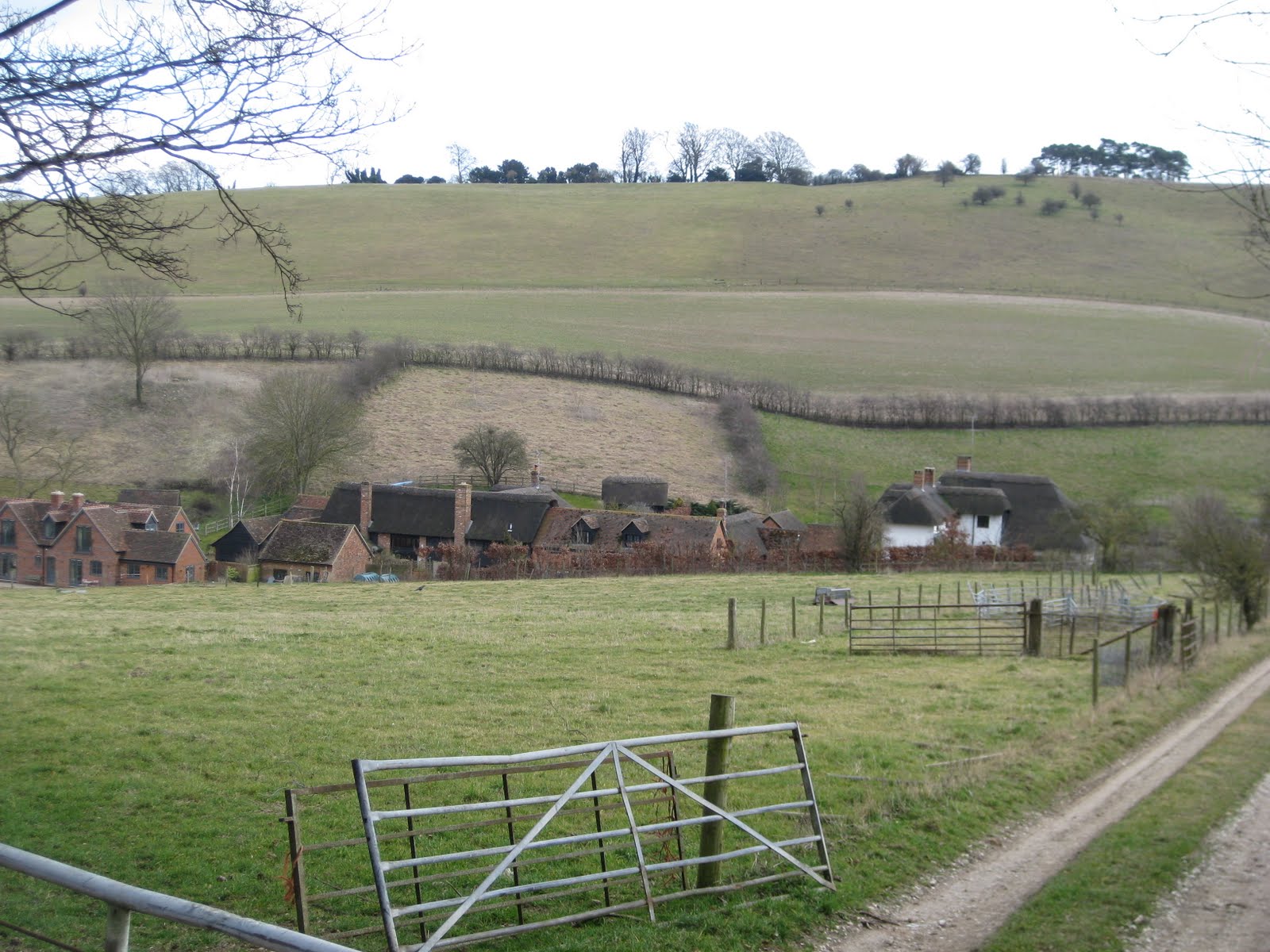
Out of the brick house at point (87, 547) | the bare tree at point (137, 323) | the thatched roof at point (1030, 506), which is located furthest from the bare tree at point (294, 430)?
the thatched roof at point (1030, 506)

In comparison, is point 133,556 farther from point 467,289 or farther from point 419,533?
point 467,289

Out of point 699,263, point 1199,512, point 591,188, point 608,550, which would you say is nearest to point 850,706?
point 1199,512

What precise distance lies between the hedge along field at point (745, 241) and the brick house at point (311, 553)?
53.5 meters

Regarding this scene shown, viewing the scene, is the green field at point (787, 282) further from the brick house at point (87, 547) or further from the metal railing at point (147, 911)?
the metal railing at point (147, 911)

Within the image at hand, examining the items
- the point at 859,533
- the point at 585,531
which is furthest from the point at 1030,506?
the point at 585,531

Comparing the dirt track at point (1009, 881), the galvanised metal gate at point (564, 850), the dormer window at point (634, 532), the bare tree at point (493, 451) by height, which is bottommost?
the dormer window at point (634, 532)

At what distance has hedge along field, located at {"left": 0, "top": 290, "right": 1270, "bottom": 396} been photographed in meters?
80.6

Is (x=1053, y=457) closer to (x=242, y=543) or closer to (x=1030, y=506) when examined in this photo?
(x=1030, y=506)

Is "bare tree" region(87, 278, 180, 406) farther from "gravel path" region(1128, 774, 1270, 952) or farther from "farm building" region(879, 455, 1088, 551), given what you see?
"gravel path" region(1128, 774, 1270, 952)

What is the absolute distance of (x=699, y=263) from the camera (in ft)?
379

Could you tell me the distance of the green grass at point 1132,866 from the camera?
24.9ft

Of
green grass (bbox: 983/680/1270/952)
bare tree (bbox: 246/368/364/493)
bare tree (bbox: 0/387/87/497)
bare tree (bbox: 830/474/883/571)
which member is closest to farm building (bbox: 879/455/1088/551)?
bare tree (bbox: 830/474/883/571)

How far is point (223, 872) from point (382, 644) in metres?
13.8

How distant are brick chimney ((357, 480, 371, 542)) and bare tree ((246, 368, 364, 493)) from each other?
19.8ft
